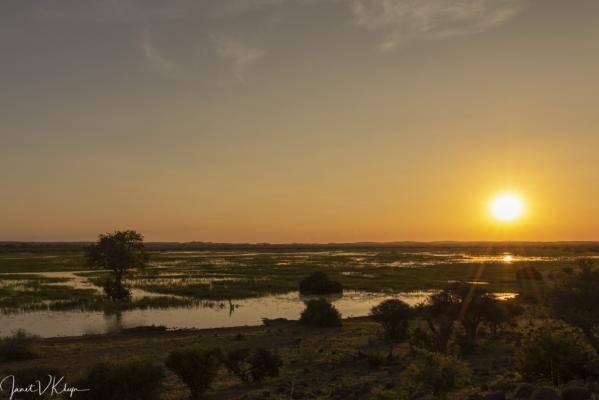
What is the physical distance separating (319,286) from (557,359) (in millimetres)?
41859

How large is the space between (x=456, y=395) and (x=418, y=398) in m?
1.08

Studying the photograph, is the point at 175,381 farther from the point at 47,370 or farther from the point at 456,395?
the point at 456,395

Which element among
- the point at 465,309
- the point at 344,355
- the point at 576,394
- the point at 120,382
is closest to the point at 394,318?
the point at 465,309

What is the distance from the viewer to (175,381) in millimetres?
18766

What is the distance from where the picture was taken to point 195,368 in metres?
16.4

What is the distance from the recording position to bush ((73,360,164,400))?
46.4 ft

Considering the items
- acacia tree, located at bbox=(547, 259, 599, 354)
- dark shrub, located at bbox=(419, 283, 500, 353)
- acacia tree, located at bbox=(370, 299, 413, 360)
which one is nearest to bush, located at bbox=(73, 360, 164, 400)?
dark shrub, located at bbox=(419, 283, 500, 353)

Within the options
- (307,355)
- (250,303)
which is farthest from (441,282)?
(307,355)

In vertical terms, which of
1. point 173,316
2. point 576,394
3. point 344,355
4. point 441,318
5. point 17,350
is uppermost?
point 576,394

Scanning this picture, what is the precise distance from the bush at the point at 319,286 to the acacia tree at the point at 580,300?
36.8 m

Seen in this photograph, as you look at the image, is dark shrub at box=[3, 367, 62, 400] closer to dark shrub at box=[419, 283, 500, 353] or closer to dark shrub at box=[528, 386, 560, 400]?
dark shrub at box=[528, 386, 560, 400]

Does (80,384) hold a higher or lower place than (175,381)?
higher

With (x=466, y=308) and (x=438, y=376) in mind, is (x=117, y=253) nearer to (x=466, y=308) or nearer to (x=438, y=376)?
(x=466, y=308)

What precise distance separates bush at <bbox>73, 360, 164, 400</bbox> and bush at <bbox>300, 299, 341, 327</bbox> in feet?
63.0
